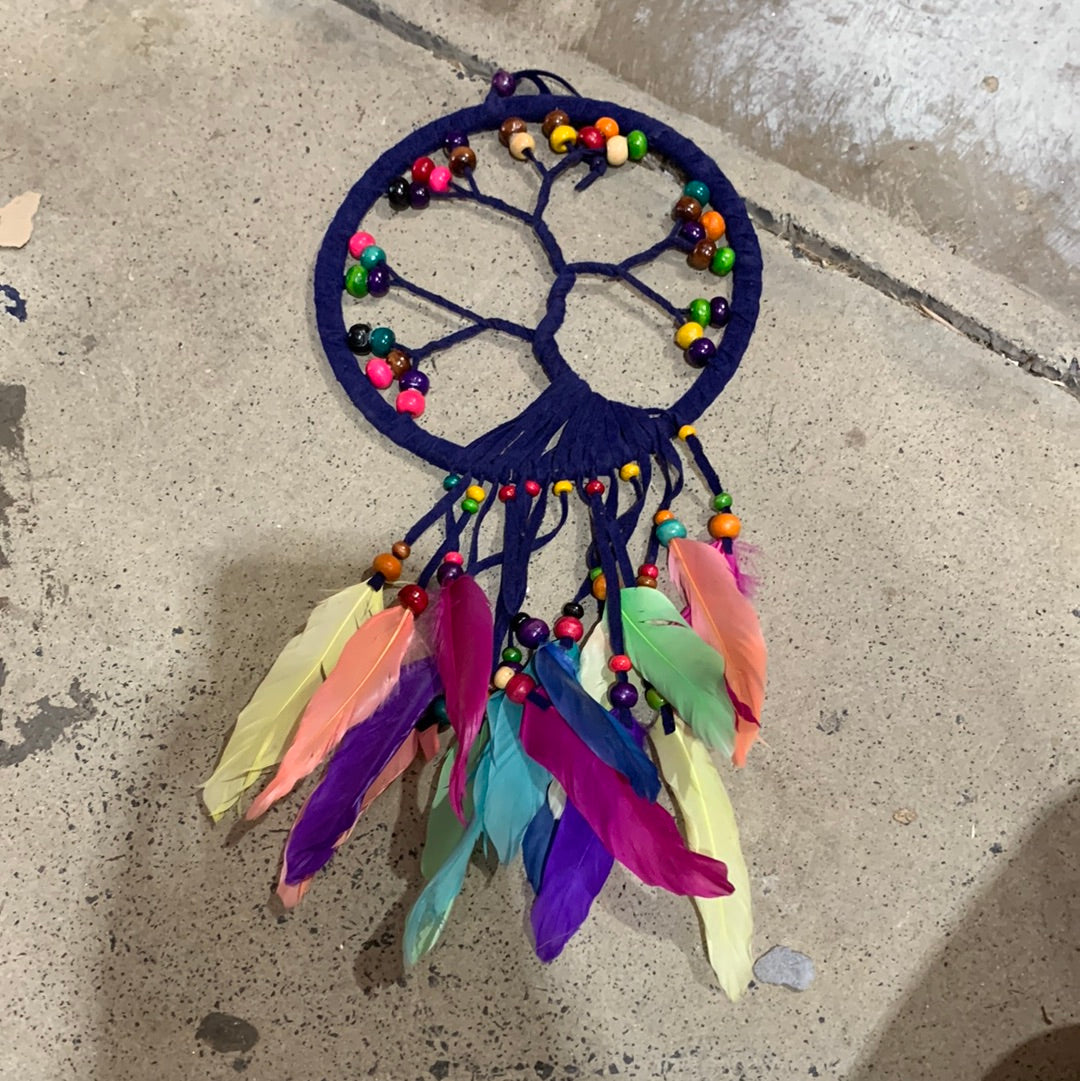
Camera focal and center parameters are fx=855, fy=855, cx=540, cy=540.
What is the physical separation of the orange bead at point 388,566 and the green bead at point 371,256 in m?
0.38

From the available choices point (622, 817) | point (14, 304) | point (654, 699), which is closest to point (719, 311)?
Answer: point (654, 699)

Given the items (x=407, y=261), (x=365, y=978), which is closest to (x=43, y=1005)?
(x=365, y=978)

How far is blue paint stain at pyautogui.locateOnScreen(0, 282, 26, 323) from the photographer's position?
1.07m

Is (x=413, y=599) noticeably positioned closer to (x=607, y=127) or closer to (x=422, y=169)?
(x=422, y=169)

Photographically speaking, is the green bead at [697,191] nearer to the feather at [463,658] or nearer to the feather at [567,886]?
the feather at [463,658]

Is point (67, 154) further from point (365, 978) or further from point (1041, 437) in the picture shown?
point (1041, 437)

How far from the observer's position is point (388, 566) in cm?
98

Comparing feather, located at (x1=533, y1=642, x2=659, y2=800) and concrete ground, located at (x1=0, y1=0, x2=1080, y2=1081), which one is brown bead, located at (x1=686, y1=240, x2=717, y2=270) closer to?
concrete ground, located at (x1=0, y1=0, x2=1080, y2=1081)

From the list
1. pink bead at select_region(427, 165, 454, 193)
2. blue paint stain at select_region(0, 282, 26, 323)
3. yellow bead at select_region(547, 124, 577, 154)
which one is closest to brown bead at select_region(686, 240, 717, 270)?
yellow bead at select_region(547, 124, 577, 154)

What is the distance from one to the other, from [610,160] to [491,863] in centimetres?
89

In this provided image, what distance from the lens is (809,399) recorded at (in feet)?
3.55

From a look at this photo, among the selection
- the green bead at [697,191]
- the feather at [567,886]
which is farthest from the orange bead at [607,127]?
the feather at [567,886]

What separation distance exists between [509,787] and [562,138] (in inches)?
31.9

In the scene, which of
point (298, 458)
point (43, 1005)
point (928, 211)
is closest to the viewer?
point (43, 1005)
